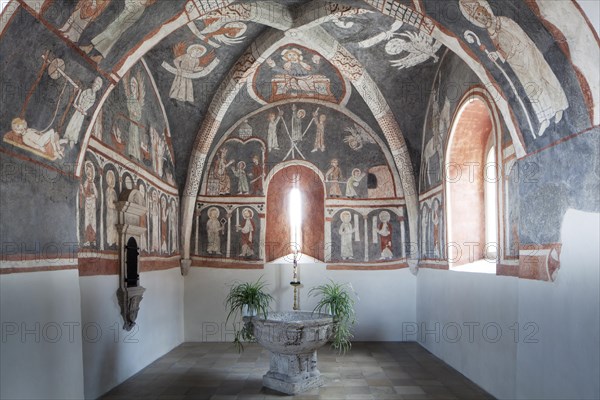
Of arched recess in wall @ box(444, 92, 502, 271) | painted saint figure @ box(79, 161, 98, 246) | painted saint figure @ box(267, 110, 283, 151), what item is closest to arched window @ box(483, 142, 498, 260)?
arched recess in wall @ box(444, 92, 502, 271)

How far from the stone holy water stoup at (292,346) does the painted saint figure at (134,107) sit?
359cm

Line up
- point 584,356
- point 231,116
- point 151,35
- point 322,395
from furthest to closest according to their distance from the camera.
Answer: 1. point 231,116
2. point 322,395
3. point 151,35
4. point 584,356

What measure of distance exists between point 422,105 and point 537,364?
20.6 feet

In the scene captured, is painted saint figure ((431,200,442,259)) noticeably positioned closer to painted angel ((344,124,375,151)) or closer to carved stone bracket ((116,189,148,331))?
painted angel ((344,124,375,151))

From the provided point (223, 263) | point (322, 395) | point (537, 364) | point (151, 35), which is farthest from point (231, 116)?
point (537, 364)

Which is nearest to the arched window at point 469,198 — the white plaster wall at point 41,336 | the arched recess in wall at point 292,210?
the arched recess in wall at point 292,210

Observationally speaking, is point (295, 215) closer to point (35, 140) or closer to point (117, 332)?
point (117, 332)

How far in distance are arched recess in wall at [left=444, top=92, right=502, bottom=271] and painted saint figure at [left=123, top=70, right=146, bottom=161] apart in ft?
17.9

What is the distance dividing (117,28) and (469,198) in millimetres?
6162

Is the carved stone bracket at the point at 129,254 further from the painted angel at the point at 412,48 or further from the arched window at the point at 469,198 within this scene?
the arched window at the point at 469,198

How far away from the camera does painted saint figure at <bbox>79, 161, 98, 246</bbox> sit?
7.19 m

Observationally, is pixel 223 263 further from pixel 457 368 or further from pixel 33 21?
pixel 33 21

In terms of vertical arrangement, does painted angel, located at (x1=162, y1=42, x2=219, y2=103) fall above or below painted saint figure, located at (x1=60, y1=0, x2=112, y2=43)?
above

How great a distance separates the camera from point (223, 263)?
12.2 meters
